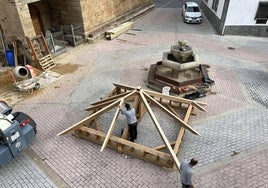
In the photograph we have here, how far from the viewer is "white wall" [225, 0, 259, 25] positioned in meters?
16.9

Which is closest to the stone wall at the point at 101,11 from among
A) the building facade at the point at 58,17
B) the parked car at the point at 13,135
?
the building facade at the point at 58,17

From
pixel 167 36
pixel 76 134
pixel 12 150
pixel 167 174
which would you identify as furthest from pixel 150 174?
pixel 167 36

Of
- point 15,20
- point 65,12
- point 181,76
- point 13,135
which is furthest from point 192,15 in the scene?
point 13,135

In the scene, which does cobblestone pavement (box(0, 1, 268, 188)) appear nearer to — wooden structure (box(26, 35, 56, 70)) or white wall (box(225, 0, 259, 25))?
wooden structure (box(26, 35, 56, 70))

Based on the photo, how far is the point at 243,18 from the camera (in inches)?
692

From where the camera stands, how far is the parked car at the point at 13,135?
7035 millimetres

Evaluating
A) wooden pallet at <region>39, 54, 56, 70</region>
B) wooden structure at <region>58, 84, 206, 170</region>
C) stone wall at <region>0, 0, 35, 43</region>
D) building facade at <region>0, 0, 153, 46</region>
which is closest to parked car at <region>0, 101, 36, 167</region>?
wooden structure at <region>58, 84, 206, 170</region>

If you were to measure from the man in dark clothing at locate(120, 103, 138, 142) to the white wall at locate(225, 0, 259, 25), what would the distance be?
13452 millimetres

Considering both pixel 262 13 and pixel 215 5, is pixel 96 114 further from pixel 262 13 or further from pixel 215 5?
pixel 215 5

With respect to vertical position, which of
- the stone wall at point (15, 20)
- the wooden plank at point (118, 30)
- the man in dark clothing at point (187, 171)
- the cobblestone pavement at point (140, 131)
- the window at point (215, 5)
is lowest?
the cobblestone pavement at point (140, 131)

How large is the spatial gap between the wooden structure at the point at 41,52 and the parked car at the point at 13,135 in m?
5.73

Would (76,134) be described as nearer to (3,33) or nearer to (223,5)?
(3,33)

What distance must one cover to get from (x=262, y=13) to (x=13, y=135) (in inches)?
698

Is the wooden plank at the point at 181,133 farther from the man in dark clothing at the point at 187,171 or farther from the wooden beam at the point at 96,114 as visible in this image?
the wooden beam at the point at 96,114
